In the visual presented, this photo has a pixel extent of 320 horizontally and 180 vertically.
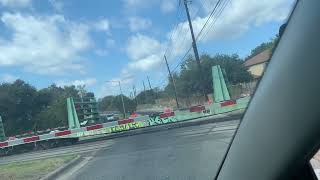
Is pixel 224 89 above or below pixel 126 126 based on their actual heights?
below

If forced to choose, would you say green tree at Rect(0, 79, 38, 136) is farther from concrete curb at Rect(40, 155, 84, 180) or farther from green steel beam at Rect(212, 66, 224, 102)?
green steel beam at Rect(212, 66, 224, 102)

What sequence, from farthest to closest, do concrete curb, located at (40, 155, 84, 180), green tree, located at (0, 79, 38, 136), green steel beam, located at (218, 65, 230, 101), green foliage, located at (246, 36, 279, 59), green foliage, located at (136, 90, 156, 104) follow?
1. concrete curb, located at (40, 155, 84, 180)
2. green tree, located at (0, 79, 38, 136)
3. green foliage, located at (136, 90, 156, 104)
4. green steel beam, located at (218, 65, 230, 101)
5. green foliage, located at (246, 36, 279, 59)

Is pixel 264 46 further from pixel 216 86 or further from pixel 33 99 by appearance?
pixel 33 99

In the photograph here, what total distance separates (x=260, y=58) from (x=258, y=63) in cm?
5

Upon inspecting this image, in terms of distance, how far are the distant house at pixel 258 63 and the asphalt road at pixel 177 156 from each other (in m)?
0.37

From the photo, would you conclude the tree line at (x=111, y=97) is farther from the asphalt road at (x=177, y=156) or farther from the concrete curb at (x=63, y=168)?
the concrete curb at (x=63, y=168)

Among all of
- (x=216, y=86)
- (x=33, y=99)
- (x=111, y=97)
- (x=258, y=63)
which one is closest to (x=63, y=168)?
(x=33, y=99)

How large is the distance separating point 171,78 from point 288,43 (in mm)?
1420

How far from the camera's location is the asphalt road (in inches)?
134

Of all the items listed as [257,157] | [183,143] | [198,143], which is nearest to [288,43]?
Answer: [257,157]

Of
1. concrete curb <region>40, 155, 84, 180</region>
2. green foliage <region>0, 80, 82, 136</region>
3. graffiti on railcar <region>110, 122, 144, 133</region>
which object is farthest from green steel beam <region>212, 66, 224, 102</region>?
graffiti on railcar <region>110, 122, 144, 133</region>

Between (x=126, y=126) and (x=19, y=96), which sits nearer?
(x=19, y=96)

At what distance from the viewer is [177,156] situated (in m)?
5.15

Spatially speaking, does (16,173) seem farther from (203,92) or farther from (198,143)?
(203,92)
